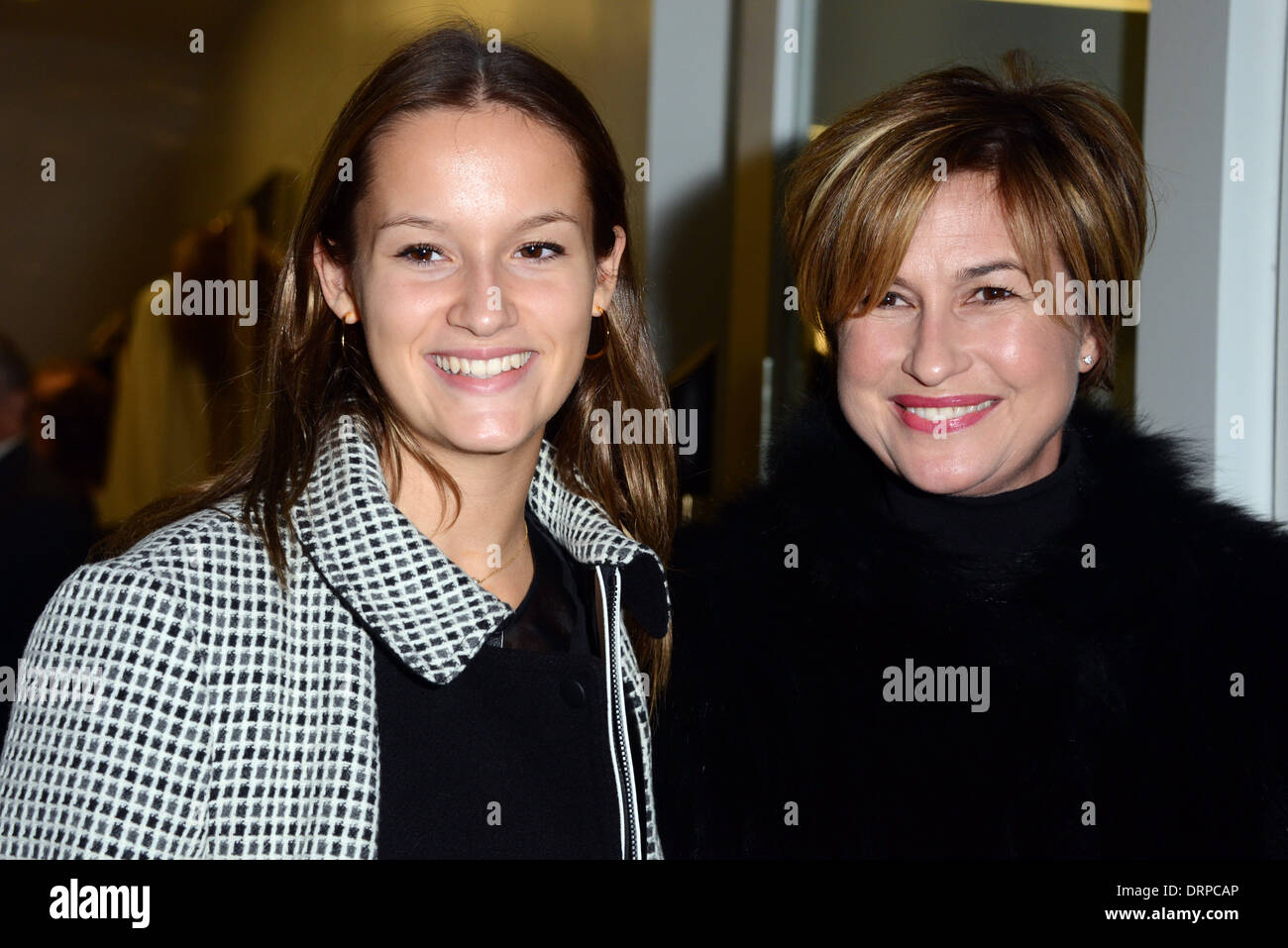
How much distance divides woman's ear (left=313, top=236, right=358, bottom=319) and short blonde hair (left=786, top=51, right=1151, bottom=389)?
0.53 metres

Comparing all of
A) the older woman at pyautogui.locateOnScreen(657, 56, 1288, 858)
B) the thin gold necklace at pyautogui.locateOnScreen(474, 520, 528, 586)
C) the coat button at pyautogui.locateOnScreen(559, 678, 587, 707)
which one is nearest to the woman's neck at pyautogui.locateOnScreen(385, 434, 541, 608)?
the thin gold necklace at pyautogui.locateOnScreen(474, 520, 528, 586)

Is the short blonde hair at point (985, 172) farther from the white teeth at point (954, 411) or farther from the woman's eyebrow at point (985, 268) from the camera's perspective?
the white teeth at point (954, 411)

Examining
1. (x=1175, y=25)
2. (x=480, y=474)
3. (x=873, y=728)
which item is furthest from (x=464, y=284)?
(x=1175, y=25)

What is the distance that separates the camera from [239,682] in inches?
43.9

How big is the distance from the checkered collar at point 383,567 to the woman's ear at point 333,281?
0.41ft

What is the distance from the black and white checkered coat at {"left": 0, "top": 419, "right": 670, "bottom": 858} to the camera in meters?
1.05

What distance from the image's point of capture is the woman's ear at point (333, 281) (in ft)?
4.48

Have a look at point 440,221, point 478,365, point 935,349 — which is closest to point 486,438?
point 478,365

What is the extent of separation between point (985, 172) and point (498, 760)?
79 centimetres

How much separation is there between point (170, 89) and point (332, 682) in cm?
392

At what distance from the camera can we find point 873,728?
1341mm

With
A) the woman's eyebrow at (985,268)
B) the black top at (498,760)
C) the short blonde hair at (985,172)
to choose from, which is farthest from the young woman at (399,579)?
the woman's eyebrow at (985,268)

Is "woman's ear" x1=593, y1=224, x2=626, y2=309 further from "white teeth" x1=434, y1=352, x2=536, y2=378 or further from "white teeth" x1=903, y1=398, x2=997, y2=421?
"white teeth" x1=903, y1=398, x2=997, y2=421
